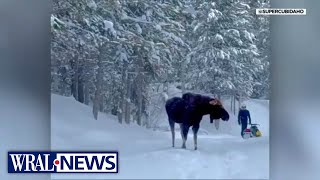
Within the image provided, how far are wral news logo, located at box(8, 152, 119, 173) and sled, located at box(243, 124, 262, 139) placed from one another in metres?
1.12

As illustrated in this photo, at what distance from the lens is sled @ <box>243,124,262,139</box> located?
320cm

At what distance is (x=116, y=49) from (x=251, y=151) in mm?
1443

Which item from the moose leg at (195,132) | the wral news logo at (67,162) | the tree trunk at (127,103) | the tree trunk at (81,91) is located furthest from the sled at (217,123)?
the tree trunk at (81,91)

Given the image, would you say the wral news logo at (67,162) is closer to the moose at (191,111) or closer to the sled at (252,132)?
the moose at (191,111)

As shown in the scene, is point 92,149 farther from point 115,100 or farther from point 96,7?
point 96,7

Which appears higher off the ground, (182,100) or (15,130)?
(182,100)

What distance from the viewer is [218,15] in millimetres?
3143

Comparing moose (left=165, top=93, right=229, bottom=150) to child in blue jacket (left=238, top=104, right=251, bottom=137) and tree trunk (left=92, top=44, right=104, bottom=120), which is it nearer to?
child in blue jacket (left=238, top=104, right=251, bottom=137)

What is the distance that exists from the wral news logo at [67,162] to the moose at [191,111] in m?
0.59

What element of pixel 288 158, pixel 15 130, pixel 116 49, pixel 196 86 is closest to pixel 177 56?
pixel 196 86

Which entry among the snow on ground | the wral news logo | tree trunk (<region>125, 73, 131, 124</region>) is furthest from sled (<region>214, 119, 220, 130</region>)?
the wral news logo

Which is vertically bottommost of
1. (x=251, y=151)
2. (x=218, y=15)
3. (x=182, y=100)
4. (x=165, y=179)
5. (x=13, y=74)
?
(x=165, y=179)

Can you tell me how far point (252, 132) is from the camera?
10.5 ft

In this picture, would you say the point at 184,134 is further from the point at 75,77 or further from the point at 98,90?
the point at 75,77
